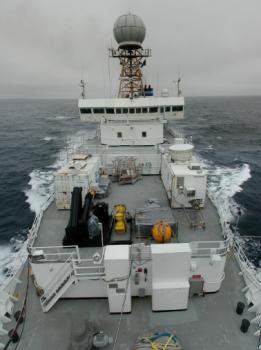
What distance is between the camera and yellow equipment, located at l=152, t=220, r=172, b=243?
10.7 meters

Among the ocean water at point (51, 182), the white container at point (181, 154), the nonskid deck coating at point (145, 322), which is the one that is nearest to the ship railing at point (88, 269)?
the nonskid deck coating at point (145, 322)

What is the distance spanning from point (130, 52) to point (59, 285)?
21.4 meters

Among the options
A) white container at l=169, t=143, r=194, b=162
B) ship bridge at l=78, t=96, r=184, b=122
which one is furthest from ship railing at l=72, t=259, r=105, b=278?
ship bridge at l=78, t=96, r=184, b=122

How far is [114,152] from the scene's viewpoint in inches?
825

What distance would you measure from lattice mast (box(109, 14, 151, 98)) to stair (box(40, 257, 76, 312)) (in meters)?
16.3

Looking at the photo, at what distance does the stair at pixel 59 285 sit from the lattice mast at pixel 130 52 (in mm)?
16302

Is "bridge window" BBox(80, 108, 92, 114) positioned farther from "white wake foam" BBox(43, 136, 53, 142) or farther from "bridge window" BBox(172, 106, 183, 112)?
"white wake foam" BBox(43, 136, 53, 142)

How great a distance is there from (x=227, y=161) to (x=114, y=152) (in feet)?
85.2

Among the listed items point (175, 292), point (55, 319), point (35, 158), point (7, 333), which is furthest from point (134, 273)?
point (35, 158)

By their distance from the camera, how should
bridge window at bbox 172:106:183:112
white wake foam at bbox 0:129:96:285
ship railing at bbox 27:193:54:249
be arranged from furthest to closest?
bridge window at bbox 172:106:183:112
white wake foam at bbox 0:129:96:285
ship railing at bbox 27:193:54:249

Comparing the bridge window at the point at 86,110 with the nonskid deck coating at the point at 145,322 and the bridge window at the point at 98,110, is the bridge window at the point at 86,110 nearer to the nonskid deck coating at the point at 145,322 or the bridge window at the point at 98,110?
the bridge window at the point at 98,110

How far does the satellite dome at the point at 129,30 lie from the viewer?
21250mm

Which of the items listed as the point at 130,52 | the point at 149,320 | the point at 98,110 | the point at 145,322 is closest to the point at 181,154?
the point at 98,110

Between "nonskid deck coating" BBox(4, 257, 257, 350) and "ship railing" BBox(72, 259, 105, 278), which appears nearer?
"nonskid deck coating" BBox(4, 257, 257, 350)
